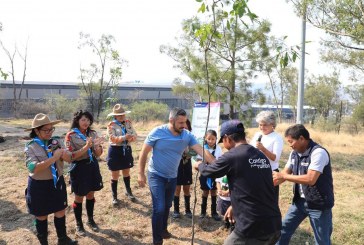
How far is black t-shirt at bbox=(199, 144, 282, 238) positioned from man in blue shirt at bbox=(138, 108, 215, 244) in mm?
1320

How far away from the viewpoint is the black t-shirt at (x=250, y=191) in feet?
8.17

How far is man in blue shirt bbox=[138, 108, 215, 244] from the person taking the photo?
148 inches

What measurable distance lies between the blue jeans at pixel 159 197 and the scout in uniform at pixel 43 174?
1.05m

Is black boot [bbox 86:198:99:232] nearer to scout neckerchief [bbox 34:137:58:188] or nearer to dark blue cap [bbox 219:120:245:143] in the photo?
scout neckerchief [bbox 34:137:58:188]

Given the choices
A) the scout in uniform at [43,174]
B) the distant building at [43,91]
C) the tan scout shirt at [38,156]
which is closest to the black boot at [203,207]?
the scout in uniform at [43,174]

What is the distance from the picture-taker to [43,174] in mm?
3674

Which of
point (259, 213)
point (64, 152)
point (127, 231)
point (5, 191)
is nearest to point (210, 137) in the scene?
point (127, 231)

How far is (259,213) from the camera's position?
2486mm

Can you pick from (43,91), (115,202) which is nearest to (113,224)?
(115,202)

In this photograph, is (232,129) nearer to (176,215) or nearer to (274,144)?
(274,144)

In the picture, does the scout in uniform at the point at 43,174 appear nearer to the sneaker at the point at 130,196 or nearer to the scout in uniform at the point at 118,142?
the scout in uniform at the point at 118,142

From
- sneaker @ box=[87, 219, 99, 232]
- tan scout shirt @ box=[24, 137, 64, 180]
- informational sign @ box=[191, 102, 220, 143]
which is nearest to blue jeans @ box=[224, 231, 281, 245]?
tan scout shirt @ box=[24, 137, 64, 180]

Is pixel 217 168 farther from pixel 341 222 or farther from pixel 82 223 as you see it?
pixel 341 222

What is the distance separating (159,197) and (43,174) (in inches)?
52.2
